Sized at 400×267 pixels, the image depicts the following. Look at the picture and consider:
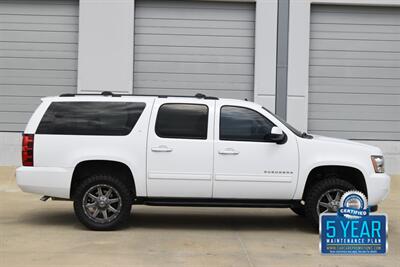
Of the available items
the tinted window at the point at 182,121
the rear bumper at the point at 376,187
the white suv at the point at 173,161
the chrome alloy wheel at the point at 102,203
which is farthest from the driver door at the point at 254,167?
the chrome alloy wheel at the point at 102,203

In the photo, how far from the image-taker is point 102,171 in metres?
7.90

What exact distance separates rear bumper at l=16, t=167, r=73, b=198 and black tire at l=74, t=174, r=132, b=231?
0.76ft

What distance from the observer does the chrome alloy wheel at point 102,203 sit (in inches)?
304

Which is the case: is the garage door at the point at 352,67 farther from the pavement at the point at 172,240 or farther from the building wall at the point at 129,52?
the pavement at the point at 172,240

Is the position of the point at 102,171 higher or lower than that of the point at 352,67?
lower

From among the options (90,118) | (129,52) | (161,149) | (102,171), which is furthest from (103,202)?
(129,52)

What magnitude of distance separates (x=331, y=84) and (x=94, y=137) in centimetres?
929

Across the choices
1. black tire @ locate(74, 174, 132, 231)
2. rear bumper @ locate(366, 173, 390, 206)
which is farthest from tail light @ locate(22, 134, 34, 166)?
rear bumper @ locate(366, 173, 390, 206)

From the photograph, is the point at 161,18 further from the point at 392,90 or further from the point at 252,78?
the point at 392,90

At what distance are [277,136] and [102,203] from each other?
104 inches

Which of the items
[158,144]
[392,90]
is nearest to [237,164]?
[158,144]

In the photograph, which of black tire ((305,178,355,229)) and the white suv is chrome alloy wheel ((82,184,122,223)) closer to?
the white suv

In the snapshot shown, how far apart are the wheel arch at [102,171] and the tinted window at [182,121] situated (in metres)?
0.75

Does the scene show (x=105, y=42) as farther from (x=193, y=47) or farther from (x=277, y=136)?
(x=277, y=136)
